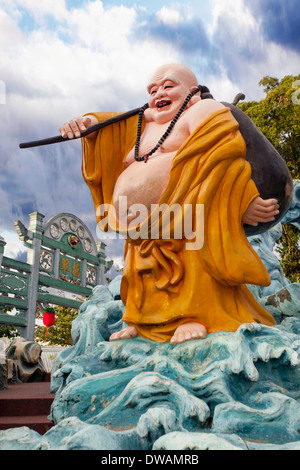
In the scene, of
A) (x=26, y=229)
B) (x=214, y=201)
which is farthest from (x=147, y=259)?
(x=26, y=229)

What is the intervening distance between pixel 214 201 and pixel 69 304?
26.9 feet

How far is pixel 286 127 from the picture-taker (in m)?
9.70

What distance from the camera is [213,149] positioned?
237 cm

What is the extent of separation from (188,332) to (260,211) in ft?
3.01

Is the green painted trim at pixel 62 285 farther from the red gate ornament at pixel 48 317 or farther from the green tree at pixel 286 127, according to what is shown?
the green tree at pixel 286 127

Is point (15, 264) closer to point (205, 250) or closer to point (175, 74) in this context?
point (175, 74)

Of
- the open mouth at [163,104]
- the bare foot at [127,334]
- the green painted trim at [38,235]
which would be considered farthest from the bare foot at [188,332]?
the green painted trim at [38,235]

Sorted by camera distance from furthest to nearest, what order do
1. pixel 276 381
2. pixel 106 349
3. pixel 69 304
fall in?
pixel 69 304, pixel 106 349, pixel 276 381

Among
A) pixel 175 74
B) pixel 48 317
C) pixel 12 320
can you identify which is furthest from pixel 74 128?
pixel 48 317

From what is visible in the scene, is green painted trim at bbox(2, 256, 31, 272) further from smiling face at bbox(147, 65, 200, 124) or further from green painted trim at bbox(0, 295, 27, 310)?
smiling face at bbox(147, 65, 200, 124)

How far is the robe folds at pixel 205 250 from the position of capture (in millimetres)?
2352
